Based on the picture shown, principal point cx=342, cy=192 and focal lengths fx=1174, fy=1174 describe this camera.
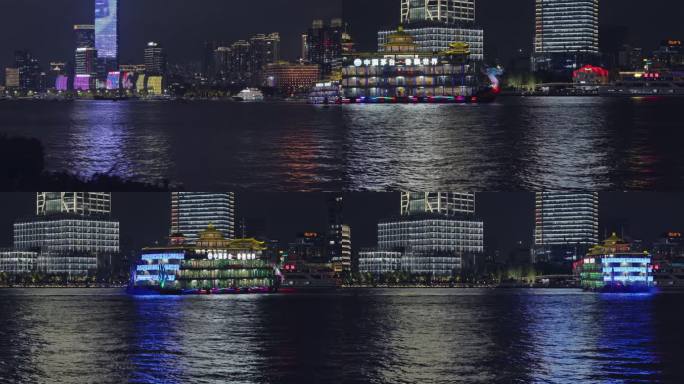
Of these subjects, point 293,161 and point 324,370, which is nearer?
point 324,370

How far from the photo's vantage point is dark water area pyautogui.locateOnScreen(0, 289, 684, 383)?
29.5m

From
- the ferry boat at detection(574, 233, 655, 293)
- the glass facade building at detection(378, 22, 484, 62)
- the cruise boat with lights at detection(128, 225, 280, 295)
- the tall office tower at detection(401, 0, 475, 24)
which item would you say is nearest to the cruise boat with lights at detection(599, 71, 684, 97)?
the glass facade building at detection(378, 22, 484, 62)

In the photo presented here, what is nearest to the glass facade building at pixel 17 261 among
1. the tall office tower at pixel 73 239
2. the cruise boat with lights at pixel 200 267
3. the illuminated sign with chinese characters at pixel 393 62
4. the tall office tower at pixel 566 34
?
the tall office tower at pixel 73 239

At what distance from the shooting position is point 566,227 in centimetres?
13038

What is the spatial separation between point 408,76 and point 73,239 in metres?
35.3

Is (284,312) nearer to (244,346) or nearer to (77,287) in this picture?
(244,346)

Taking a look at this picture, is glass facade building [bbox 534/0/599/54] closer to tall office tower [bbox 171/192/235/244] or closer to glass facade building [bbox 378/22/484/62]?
glass facade building [bbox 378/22/484/62]

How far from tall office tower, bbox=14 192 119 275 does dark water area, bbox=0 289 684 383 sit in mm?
49118

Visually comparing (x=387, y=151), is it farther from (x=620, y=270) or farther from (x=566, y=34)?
(x=566, y=34)

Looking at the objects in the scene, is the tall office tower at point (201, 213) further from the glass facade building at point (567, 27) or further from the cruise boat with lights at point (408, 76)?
the glass facade building at point (567, 27)

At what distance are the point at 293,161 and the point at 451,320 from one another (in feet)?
31.0

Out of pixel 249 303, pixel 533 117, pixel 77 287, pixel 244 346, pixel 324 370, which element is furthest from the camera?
pixel 77 287

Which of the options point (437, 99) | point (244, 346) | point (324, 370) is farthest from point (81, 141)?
point (437, 99)

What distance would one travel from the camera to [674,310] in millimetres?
57000
